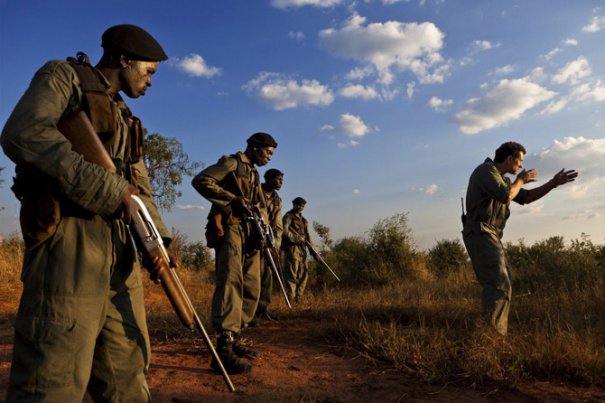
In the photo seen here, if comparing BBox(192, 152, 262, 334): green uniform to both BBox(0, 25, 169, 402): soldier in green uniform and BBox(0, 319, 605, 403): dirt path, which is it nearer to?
BBox(0, 319, 605, 403): dirt path

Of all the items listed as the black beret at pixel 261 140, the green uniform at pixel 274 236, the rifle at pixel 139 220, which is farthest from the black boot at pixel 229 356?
the green uniform at pixel 274 236

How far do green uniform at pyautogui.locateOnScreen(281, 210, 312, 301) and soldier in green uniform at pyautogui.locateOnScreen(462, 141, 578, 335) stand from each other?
16.1ft

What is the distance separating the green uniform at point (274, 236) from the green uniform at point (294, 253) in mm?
2145

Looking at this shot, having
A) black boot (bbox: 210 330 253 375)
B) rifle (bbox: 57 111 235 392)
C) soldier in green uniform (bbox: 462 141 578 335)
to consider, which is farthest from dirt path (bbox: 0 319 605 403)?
rifle (bbox: 57 111 235 392)

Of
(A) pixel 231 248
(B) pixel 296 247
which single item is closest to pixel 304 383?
(A) pixel 231 248

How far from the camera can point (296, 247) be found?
995cm

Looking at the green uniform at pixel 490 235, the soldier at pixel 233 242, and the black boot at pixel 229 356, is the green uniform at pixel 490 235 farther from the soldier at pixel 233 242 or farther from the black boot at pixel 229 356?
the black boot at pixel 229 356

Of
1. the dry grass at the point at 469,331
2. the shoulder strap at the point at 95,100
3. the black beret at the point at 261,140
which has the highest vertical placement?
the black beret at the point at 261,140

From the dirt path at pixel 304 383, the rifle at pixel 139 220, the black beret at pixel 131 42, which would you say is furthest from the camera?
the dirt path at pixel 304 383

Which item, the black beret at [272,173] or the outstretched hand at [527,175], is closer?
the outstretched hand at [527,175]

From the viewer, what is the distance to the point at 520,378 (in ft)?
12.0

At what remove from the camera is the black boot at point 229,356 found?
3.76 metres

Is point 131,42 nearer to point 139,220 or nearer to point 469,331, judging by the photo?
point 139,220

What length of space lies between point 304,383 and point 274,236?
3193mm
